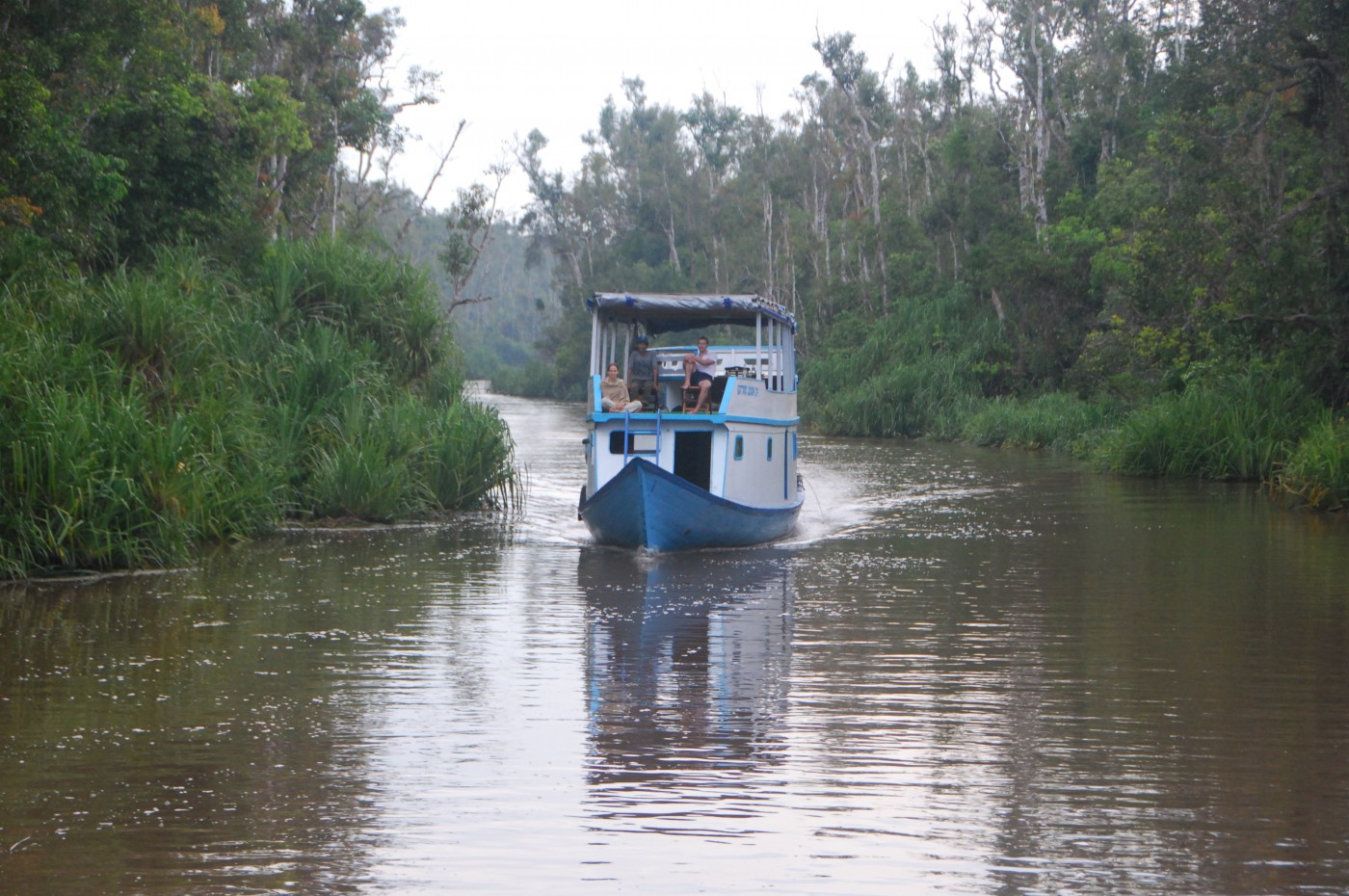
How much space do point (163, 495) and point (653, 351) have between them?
684 centimetres

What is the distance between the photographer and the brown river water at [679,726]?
5.20 meters

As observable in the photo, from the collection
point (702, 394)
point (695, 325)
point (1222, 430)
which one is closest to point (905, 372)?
point (1222, 430)

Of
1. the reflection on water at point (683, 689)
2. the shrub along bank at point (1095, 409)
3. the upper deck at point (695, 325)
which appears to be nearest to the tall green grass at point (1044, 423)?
the shrub along bank at point (1095, 409)

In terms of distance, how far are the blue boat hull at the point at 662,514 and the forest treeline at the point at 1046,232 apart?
26.4 ft

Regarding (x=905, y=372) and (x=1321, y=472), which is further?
(x=905, y=372)

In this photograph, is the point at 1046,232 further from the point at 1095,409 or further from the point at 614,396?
the point at 614,396

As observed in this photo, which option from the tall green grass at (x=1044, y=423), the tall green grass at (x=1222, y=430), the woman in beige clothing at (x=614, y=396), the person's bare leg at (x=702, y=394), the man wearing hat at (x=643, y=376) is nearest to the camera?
the woman in beige clothing at (x=614, y=396)

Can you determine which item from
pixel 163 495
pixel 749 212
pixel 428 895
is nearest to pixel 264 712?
pixel 428 895

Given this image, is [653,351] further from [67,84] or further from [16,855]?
[16,855]

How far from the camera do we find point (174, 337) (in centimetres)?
1523

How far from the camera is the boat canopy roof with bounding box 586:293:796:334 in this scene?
16.4 metres

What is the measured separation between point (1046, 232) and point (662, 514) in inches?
1141

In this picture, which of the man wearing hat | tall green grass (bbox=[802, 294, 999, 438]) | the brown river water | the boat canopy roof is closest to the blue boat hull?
the brown river water

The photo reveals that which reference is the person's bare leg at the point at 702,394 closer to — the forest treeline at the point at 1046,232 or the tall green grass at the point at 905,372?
the forest treeline at the point at 1046,232
